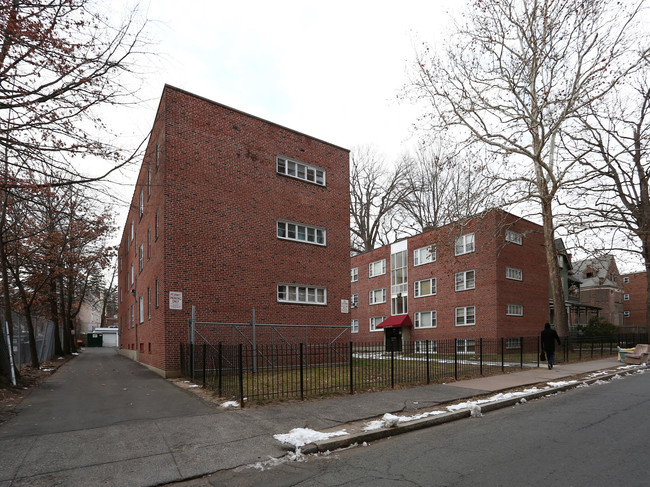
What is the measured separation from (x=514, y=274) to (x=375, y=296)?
1226cm

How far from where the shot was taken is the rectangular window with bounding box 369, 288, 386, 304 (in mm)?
36531

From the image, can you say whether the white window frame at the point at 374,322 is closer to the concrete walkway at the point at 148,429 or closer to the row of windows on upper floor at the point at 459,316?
the row of windows on upper floor at the point at 459,316

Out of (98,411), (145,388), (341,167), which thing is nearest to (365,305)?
(341,167)

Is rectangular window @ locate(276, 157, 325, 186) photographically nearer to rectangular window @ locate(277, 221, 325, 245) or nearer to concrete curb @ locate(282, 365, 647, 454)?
rectangular window @ locate(277, 221, 325, 245)

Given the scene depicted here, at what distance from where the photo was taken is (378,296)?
3722 cm

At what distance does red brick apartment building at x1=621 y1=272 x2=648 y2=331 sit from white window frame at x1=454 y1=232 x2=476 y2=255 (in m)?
50.0

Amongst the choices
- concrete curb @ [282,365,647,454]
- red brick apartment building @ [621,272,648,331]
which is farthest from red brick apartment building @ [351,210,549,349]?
red brick apartment building @ [621,272,648,331]

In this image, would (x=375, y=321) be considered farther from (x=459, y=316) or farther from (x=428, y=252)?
(x=459, y=316)

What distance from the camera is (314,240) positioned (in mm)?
18797

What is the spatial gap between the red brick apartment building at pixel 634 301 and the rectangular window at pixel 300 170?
64.5 meters

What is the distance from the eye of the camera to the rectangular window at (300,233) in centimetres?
1783

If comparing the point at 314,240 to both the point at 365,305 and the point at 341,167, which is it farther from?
the point at 365,305

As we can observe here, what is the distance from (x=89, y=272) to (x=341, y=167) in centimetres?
1901

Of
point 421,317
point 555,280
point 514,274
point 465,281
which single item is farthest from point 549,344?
point 421,317
